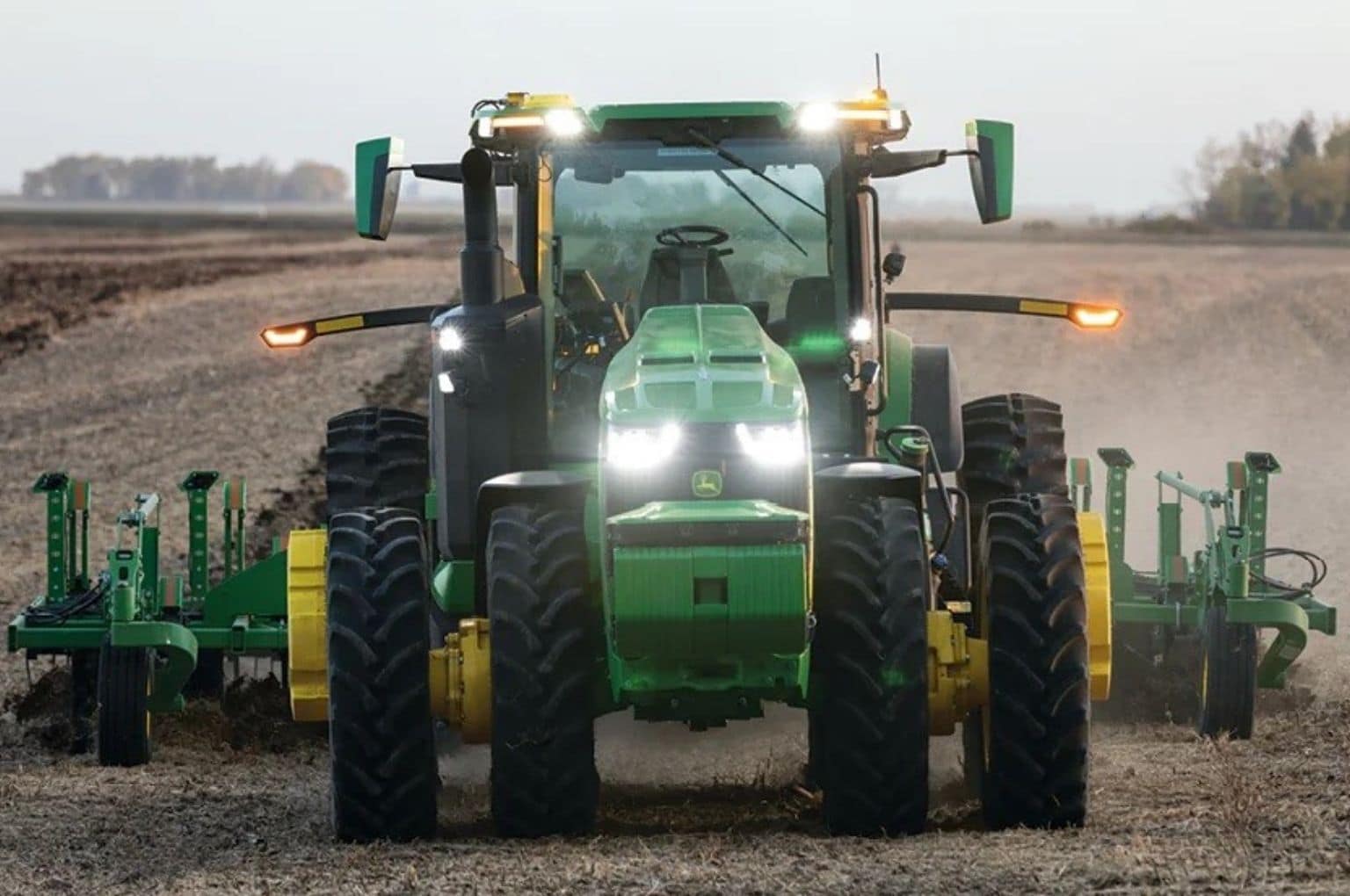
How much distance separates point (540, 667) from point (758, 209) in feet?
7.80

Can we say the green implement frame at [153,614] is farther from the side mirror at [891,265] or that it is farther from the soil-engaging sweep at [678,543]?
the side mirror at [891,265]

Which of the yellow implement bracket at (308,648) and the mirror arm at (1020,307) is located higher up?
the mirror arm at (1020,307)

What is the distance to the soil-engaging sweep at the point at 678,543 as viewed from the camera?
8.20m

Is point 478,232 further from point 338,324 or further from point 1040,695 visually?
point 1040,695

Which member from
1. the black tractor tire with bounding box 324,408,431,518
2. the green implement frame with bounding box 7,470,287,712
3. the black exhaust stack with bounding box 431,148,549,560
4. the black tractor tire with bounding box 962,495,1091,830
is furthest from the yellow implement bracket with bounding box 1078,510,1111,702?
the green implement frame with bounding box 7,470,287,712

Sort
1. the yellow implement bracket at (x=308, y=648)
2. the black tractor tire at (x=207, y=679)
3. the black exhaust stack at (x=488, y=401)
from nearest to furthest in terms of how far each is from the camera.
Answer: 1. the yellow implement bracket at (x=308, y=648)
2. the black exhaust stack at (x=488, y=401)
3. the black tractor tire at (x=207, y=679)

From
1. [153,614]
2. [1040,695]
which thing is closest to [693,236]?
[1040,695]

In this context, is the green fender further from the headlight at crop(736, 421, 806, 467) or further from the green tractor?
the headlight at crop(736, 421, 806, 467)

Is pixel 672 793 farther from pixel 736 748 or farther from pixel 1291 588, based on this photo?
pixel 1291 588

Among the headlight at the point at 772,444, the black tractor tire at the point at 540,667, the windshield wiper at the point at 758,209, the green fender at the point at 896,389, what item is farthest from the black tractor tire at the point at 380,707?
the green fender at the point at 896,389

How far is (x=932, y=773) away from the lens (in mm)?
10367

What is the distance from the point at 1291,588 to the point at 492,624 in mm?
4639

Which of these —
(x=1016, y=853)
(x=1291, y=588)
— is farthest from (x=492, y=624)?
(x=1291, y=588)

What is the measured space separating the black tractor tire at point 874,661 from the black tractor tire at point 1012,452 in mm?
3373
